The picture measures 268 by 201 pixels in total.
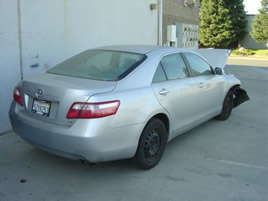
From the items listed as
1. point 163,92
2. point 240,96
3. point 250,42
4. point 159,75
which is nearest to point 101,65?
point 159,75

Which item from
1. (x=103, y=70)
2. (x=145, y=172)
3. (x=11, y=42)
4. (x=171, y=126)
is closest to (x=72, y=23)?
(x=11, y=42)

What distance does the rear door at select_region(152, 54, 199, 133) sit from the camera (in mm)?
4195

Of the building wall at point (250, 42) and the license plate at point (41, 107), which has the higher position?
the building wall at point (250, 42)

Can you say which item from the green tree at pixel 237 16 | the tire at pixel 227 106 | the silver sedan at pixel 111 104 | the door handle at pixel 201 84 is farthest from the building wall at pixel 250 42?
the silver sedan at pixel 111 104

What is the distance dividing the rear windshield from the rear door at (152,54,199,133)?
402 mm

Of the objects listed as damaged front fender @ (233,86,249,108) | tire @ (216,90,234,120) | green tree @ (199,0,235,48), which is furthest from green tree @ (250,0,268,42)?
tire @ (216,90,234,120)

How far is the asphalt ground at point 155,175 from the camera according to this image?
3482 millimetres

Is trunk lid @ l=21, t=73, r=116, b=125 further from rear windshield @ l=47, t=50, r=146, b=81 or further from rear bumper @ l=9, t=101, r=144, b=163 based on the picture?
rear windshield @ l=47, t=50, r=146, b=81

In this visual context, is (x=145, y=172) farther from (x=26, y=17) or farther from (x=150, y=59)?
(x=26, y=17)

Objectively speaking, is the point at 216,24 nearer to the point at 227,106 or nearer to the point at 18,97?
the point at 227,106

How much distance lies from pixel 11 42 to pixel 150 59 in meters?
2.57

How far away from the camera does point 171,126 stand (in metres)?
4.41

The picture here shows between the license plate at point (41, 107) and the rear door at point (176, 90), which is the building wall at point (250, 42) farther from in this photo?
the license plate at point (41, 107)

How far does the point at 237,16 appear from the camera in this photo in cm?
3491
